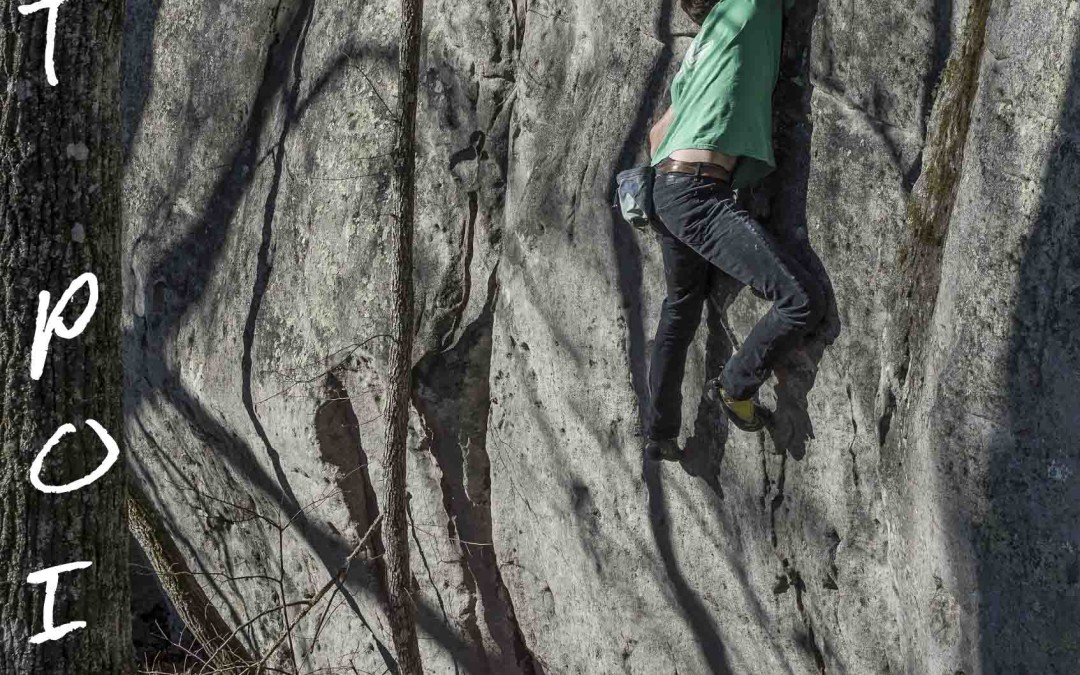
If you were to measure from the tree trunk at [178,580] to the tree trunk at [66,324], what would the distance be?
3.51 metres

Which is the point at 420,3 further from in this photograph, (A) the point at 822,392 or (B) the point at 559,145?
(A) the point at 822,392

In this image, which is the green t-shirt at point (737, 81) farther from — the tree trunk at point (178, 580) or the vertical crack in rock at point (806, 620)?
the tree trunk at point (178, 580)

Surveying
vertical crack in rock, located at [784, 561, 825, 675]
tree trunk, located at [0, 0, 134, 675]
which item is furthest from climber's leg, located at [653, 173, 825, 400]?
tree trunk, located at [0, 0, 134, 675]

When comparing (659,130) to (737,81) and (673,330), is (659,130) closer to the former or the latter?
(737,81)

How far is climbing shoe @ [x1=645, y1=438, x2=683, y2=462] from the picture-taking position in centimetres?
454

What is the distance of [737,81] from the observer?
378 cm

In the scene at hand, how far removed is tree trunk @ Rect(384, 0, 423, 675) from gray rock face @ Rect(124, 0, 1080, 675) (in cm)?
24

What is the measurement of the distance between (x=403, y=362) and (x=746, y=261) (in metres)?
1.93

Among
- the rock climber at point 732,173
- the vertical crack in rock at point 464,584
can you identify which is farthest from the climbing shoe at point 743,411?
the vertical crack in rock at point 464,584

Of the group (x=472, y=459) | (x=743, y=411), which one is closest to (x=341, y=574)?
(x=472, y=459)

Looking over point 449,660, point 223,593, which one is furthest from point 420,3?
point 223,593

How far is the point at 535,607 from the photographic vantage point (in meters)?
5.60

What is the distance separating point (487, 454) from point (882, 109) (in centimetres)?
270

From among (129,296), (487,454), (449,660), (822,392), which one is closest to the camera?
(822,392)
